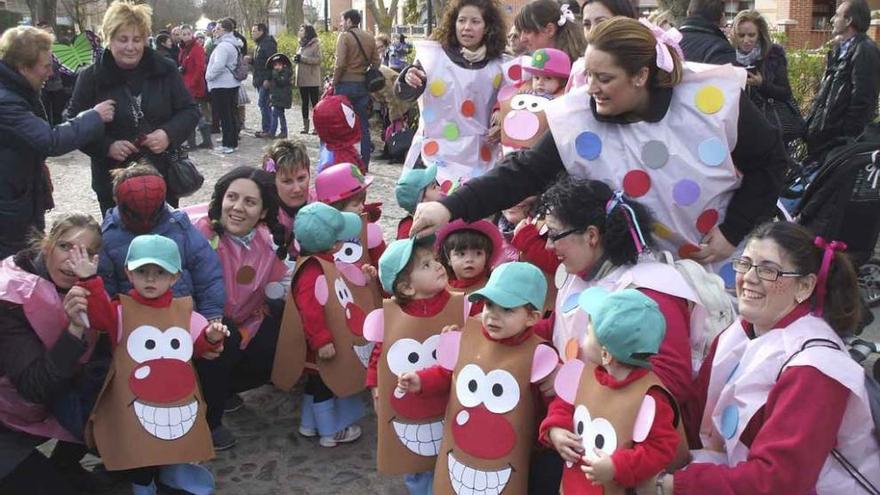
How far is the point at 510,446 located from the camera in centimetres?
275

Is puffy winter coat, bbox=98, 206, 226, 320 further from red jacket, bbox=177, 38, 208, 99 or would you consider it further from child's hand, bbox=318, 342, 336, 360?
red jacket, bbox=177, 38, 208, 99

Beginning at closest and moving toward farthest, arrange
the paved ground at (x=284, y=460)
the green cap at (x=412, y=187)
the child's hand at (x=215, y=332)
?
the child's hand at (x=215, y=332), the paved ground at (x=284, y=460), the green cap at (x=412, y=187)

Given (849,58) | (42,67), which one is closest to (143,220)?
(42,67)

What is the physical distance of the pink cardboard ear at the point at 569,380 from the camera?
2516 mm

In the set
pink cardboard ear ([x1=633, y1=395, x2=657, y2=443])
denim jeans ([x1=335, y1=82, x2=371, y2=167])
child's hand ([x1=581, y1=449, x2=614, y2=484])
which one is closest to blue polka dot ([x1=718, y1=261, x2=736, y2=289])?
pink cardboard ear ([x1=633, y1=395, x2=657, y2=443])

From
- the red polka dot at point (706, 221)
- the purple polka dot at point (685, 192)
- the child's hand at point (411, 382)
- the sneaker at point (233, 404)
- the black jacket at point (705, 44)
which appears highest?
the black jacket at point (705, 44)

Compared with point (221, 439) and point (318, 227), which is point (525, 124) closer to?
point (318, 227)

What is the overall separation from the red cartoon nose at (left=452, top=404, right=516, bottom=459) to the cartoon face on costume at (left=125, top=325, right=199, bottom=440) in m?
1.12

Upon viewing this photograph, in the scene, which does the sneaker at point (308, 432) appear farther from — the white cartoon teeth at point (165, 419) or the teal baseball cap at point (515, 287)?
the teal baseball cap at point (515, 287)

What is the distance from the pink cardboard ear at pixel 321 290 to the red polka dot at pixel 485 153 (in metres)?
1.33

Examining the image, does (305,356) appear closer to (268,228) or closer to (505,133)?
(268,228)

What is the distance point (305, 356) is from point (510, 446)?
1370 millimetres

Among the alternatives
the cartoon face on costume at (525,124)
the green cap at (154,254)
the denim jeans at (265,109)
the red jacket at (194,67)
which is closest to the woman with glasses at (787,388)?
the cartoon face on costume at (525,124)

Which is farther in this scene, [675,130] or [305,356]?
[305,356]
